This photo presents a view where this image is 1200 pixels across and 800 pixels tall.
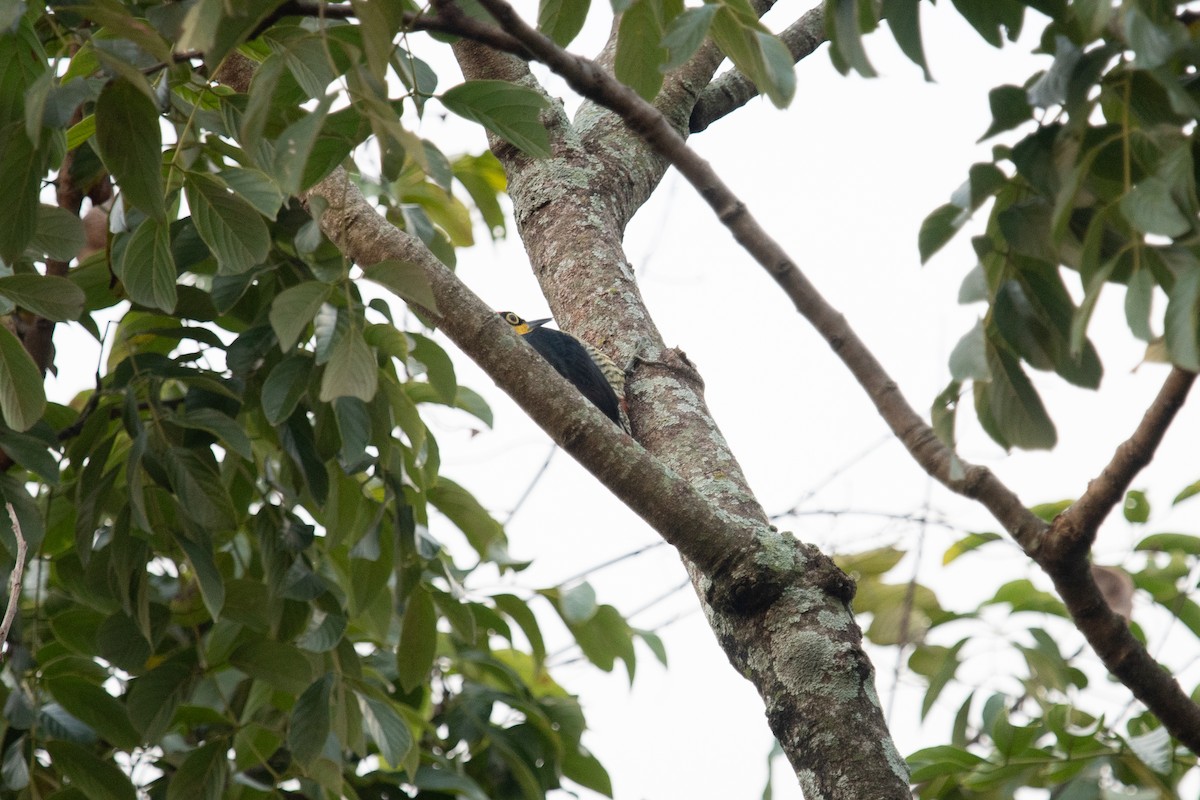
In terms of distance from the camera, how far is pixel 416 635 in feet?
4.95

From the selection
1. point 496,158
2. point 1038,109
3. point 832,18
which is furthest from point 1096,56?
point 496,158

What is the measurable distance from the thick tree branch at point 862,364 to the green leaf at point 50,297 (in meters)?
0.61

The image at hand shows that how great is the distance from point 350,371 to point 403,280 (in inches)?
4.7

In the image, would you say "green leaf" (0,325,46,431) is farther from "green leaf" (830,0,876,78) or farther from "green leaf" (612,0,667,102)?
"green leaf" (830,0,876,78)

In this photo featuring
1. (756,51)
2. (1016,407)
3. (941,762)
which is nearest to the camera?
(1016,407)

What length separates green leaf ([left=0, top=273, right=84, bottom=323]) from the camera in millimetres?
1255

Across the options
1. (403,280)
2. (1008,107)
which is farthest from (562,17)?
(1008,107)

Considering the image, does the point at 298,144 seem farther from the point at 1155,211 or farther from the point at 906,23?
the point at 1155,211

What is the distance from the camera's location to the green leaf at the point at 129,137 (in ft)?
3.42

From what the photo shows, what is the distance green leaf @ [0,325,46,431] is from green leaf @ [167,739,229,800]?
531 millimetres

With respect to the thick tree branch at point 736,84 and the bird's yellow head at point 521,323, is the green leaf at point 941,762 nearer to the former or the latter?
the thick tree branch at point 736,84

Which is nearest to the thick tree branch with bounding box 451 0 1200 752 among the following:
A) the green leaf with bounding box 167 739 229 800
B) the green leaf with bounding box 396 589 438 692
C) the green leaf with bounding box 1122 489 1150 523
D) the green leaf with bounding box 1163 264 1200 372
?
the green leaf with bounding box 1163 264 1200 372

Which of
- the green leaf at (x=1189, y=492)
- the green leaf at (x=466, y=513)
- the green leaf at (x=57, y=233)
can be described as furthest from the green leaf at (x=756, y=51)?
the green leaf at (x=1189, y=492)

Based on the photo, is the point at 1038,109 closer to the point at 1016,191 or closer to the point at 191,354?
the point at 1016,191
